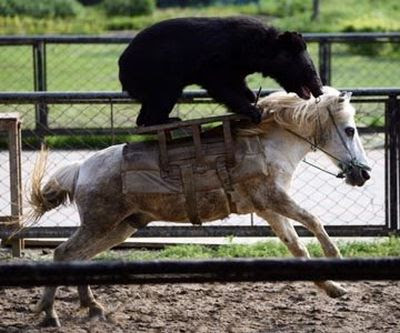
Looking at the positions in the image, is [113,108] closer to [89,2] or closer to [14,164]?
[14,164]

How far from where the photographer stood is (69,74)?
17422 mm

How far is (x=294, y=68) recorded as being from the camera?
736 cm

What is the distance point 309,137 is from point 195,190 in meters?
0.73

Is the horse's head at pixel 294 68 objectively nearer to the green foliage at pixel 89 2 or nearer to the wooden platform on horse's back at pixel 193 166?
the wooden platform on horse's back at pixel 193 166

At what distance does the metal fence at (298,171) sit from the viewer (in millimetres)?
9195

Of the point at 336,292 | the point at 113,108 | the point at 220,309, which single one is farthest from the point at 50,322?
the point at 113,108

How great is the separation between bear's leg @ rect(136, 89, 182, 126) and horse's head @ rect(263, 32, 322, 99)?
55 centimetres

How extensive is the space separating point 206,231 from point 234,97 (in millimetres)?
2140

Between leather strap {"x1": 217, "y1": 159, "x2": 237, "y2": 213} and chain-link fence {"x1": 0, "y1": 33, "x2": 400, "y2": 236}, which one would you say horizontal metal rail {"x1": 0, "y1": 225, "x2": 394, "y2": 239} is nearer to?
chain-link fence {"x1": 0, "y1": 33, "x2": 400, "y2": 236}

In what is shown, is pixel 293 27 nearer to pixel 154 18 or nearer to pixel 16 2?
pixel 154 18

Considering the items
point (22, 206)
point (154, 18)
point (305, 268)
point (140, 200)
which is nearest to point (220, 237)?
point (22, 206)

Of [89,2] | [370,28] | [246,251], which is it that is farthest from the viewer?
[89,2]

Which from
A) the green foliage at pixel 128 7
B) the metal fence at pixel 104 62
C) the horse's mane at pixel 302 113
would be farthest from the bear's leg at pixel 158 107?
the green foliage at pixel 128 7

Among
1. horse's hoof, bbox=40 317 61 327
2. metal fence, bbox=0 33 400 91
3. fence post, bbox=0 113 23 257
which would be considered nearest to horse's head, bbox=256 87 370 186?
horse's hoof, bbox=40 317 61 327
